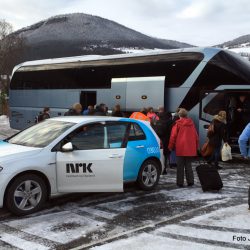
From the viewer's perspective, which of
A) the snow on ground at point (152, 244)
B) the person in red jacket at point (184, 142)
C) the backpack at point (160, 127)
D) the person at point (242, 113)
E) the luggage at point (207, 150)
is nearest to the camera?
the snow on ground at point (152, 244)

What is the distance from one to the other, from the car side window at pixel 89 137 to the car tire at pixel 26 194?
890 mm

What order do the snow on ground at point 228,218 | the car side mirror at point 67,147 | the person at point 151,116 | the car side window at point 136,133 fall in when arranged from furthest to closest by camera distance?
the person at point 151,116, the car side window at point 136,133, the car side mirror at point 67,147, the snow on ground at point 228,218

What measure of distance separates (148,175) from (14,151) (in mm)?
2801

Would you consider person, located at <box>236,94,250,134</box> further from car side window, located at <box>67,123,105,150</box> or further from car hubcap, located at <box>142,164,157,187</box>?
car side window, located at <box>67,123,105,150</box>

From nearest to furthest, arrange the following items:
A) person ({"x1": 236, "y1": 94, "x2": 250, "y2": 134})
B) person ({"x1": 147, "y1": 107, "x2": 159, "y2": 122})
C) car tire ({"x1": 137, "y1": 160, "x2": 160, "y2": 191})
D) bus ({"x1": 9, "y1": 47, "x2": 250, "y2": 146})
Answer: car tire ({"x1": 137, "y1": 160, "x2": 160, "y2": 191}) < person ({"x1": 147, "y1": 107, "x2": 159, "y2": 122}) < bus ({"x1": 9, "y1": 47, "x2": 250, "y2": 146}) < person ({"x1": 236, "y1": 94, "x2": 250, "y2": 134})

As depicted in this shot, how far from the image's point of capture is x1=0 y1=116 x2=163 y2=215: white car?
6.58m

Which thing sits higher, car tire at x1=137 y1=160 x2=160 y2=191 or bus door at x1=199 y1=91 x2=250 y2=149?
bus door at x1=199 y1=91 x2=250 y2=149

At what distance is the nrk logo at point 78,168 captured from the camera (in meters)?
7.00

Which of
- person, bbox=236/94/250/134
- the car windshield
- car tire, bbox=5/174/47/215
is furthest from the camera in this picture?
person, bbox=236/94/250/134

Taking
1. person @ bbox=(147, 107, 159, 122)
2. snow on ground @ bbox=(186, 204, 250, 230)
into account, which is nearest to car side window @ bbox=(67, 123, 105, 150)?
snow on ground @ bbox=(186, 204, 250, 230)

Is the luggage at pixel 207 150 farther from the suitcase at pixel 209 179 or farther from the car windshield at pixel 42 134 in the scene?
Result: the car windshield at pixel 42 134

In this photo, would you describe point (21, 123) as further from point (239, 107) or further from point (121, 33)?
point (121, 33)

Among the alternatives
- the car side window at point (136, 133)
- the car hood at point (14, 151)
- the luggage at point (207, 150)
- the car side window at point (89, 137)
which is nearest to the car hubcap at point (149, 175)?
the car side window at point (136, 133)

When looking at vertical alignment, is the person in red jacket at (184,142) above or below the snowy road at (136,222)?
above
